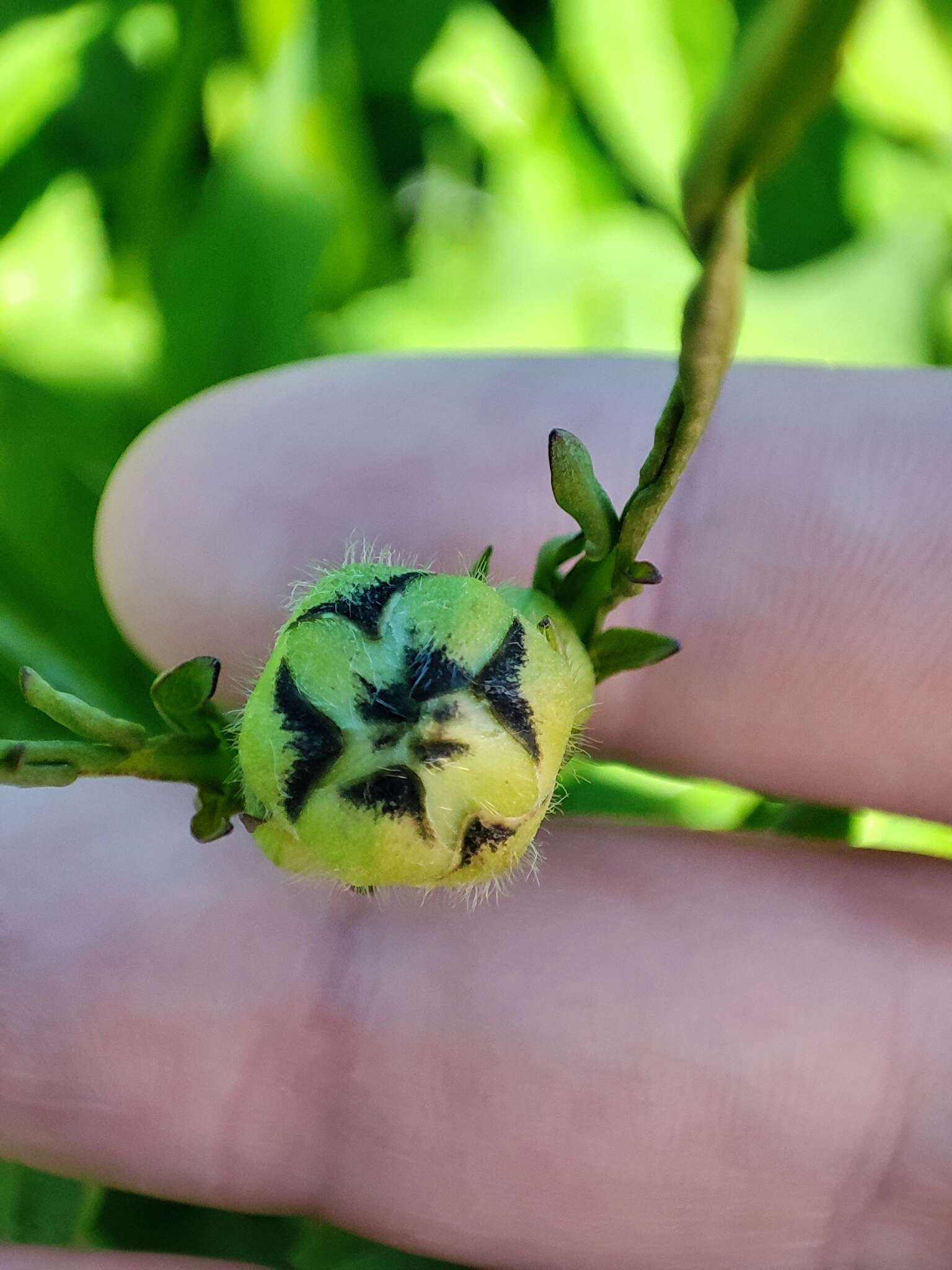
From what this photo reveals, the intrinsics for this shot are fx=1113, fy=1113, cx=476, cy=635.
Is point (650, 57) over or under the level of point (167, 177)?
over

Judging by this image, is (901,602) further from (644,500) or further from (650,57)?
(650,57)

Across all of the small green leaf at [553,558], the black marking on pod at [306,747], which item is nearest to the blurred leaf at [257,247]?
the small green leaf at [553,558]

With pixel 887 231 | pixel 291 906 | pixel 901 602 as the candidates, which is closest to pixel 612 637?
pixel 901 602

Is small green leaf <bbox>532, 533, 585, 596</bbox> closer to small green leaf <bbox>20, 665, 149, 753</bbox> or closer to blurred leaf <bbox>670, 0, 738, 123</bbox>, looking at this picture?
small green leaf <bbox>20, 665, 149, 753</bbox>

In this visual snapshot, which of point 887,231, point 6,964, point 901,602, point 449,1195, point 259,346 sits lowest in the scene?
point 449,1195

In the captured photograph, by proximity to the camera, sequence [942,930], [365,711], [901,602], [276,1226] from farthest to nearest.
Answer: [276,1226] < [942,930] < [901,602] < [365,711]

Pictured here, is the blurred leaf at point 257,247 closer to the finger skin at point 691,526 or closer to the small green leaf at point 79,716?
the finger skin at point 691,526
